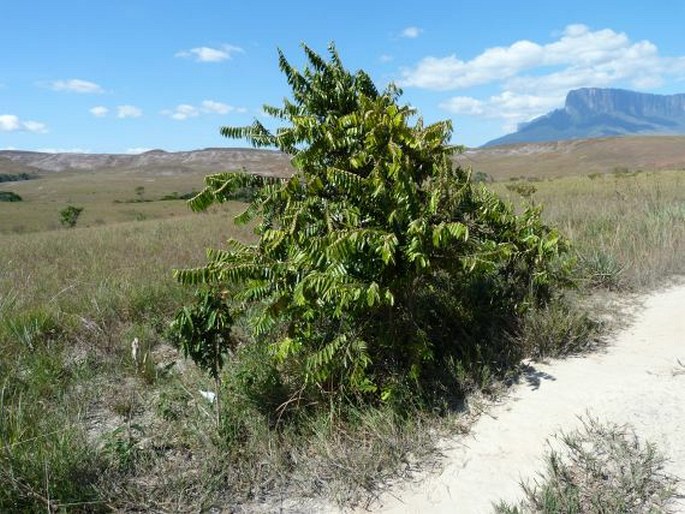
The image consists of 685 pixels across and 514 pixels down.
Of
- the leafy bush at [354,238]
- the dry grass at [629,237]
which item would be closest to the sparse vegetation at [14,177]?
the dry grass at [629,237]

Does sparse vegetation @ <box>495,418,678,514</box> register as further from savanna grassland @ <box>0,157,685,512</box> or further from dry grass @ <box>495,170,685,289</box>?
dry grass @ <box>495,170,685,289</box>

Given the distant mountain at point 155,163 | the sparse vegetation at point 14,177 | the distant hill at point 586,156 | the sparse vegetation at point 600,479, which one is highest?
the distant mountain at point 155,163

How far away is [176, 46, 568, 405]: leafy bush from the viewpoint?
305 cm

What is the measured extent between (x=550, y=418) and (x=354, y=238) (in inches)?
67.5

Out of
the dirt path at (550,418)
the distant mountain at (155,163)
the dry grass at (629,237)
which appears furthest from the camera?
the distant mountain at (155,163)

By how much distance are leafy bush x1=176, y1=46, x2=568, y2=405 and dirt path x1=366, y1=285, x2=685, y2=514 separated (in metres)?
0.50

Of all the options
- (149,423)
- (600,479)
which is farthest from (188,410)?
(600,479)

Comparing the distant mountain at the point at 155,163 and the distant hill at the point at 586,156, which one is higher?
the distant mountain at the point at 155,163

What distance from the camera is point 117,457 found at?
310 centimetres

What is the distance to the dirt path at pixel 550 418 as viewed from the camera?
280 centimetres

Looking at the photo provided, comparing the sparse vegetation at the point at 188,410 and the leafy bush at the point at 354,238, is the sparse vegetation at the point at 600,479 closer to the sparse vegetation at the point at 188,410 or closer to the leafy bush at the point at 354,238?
the sparse vegetation at the point at 188,410

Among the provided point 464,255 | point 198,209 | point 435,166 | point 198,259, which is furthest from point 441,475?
point 198,259

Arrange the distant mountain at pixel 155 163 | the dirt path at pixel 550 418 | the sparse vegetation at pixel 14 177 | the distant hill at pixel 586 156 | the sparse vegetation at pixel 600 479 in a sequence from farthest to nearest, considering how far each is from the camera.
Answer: the distant mountain at pixel 155 163 → the sparse vegetation at pixel 14 177 → the distant hill at pixel 586 156 → the dirt path at pixel 550 418 → the sparse vegetation at pixel 600 479

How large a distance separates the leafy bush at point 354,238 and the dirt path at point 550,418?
0.50m
